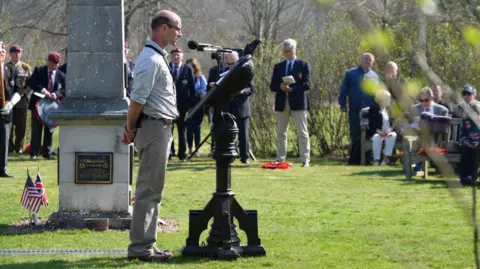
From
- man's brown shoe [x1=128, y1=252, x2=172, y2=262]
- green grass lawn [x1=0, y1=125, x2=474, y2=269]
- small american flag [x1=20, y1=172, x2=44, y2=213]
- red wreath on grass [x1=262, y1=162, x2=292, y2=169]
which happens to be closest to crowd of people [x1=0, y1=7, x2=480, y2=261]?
red wreath on grass [x1=262, y1=162, x2=292, y2=169]

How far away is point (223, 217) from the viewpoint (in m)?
9.22

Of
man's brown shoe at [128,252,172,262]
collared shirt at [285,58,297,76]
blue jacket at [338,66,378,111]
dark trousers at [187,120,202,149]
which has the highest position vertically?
collared shirt at [285,58,297,76]

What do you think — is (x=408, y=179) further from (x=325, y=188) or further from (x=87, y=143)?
(x=87, y=143)

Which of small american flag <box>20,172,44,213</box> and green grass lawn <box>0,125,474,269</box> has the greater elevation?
small american flag <box>20,172,44,213</box>

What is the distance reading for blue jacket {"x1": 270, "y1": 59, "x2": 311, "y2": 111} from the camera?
19047 millimetres

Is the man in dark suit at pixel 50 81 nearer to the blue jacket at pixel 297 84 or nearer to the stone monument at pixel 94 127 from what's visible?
the blue jacket at pixel 297 84

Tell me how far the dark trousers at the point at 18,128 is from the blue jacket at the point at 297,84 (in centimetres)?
654

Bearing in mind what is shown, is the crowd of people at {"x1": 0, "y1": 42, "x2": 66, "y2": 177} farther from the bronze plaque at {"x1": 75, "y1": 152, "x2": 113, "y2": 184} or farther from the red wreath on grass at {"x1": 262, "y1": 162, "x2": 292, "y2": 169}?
the bronze plaque at {"x1": 75, "y1": 152, "x2": 113, "y2": 184}

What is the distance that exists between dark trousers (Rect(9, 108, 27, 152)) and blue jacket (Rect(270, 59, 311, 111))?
6536mm

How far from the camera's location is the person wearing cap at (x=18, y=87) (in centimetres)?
1994

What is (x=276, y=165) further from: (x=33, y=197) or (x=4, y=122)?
(x=33, y=197)

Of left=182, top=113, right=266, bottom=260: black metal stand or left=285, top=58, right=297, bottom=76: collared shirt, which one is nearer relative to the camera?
left=182, top=113, right=266, bottom=260: black metal stand

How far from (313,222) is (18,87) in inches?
396

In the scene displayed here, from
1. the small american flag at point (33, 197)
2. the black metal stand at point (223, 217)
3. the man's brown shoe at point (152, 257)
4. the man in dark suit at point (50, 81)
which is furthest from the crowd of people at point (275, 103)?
the man's brown shoe at point (152, 257)
